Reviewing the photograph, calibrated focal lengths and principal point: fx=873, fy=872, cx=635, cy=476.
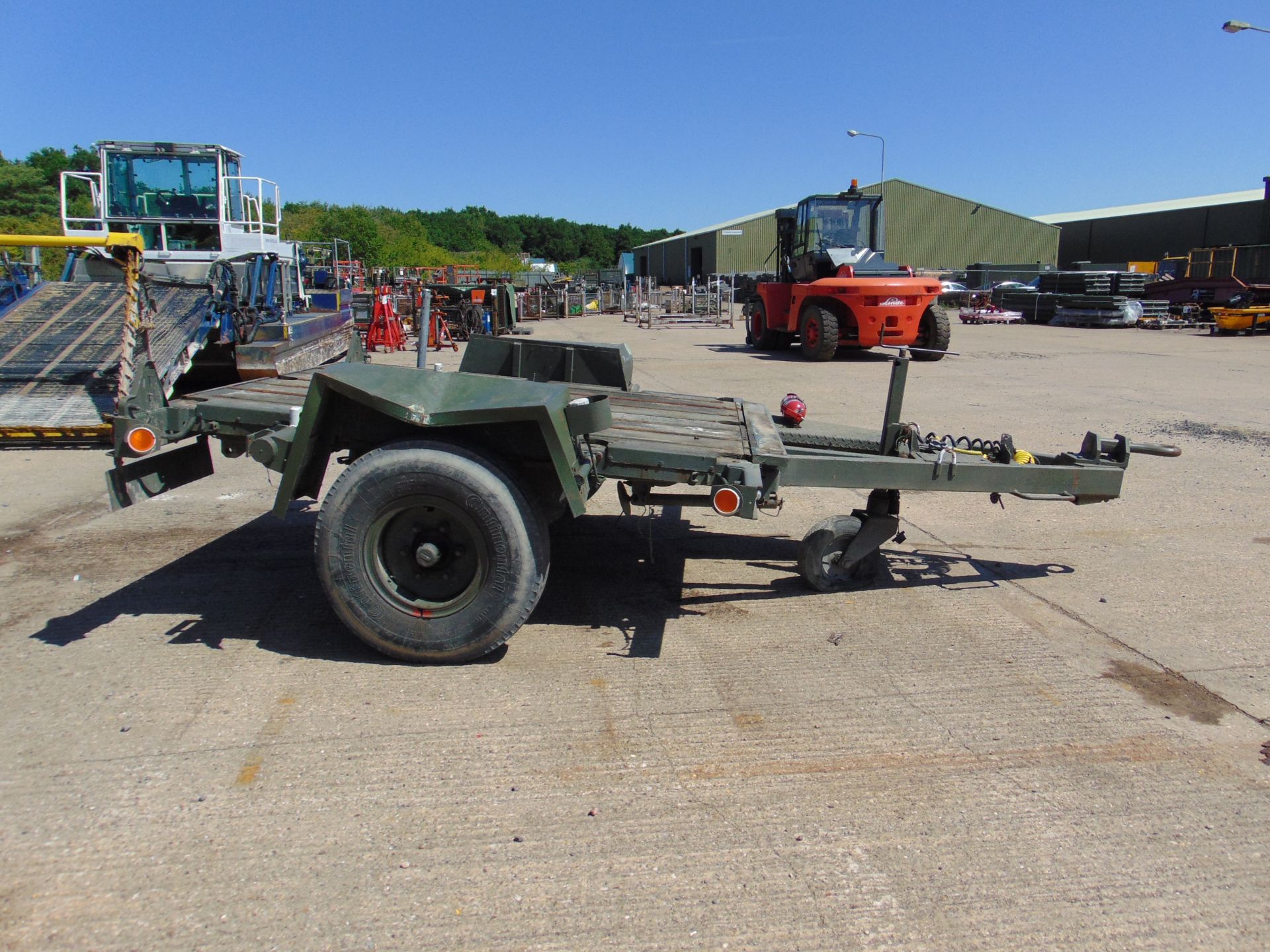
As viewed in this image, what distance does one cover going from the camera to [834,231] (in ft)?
55.0

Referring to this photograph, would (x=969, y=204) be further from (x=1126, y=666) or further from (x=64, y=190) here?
(x=1126, y=666)

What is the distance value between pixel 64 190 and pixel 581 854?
12.4 meters

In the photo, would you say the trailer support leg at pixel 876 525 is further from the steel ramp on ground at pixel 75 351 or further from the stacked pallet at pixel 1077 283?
the stacked pallet at pixel 1077 283

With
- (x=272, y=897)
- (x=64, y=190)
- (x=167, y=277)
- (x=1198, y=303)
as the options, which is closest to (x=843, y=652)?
(x=272, y=897)

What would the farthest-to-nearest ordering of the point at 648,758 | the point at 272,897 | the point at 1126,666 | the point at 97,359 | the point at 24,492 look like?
1. the point at 97,359
2. the point at 24,492
3. the point at 1126,666
4. the point at 648,758
5. the point at 272,897

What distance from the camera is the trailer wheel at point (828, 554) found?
14.9 ft

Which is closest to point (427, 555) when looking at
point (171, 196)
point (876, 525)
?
point (876, 525)

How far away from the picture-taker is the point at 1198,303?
2834 cm

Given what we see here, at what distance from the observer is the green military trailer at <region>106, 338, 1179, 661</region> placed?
3.39m

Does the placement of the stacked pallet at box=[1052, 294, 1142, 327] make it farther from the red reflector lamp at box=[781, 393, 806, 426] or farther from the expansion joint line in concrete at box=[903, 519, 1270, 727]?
the red reflector lamp at box=[781, 393, 806, 426]

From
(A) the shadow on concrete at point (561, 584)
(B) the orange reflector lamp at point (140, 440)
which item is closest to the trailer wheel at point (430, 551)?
(A) the shadow on concrete at point (561, 584)

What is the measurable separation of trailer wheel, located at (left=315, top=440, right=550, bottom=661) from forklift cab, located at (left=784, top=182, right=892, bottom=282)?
552 inches

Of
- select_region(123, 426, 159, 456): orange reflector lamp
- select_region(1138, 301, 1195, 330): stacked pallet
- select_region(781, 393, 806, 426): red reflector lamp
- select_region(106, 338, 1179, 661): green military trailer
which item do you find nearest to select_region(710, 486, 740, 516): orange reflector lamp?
select_region(106, 338, 1179, 661): green military trailer

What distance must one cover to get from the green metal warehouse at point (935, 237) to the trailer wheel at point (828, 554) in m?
47.6
